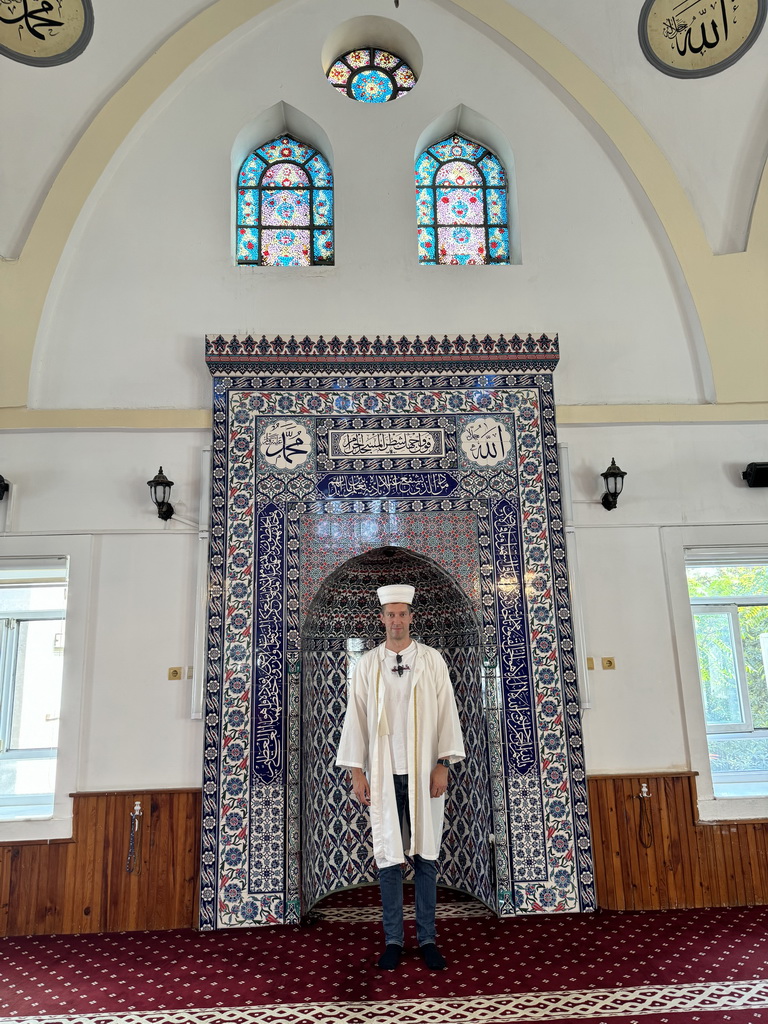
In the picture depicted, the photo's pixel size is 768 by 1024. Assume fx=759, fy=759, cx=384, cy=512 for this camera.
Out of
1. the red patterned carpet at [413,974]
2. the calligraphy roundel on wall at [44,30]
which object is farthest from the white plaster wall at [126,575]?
the calligraphy roundel on wall at [44,30]

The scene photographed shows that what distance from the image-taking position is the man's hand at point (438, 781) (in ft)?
12.3

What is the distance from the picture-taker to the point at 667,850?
4668 millimetres

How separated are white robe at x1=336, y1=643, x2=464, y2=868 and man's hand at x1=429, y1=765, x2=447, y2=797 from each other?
0.10ft

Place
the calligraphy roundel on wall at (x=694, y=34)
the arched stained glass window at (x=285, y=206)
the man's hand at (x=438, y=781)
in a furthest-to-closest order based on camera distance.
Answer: the arched stained glass window at (x=285, y=206)
the calligraphy roundel on wall at (x=694, y=34)
the man's hand at (x=438, y=781)

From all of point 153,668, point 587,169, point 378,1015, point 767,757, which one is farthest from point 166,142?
point 767,757

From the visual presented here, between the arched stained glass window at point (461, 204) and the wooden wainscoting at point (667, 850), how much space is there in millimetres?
3815

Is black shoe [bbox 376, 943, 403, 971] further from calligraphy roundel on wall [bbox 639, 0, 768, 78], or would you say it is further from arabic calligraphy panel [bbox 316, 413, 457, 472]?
calligraphy roundel on wall [bbox 639, 0, 768, 78]

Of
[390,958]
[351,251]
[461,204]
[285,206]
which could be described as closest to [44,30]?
[285,206]

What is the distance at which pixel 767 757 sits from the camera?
5.21 metres

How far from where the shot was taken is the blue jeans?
3562mm

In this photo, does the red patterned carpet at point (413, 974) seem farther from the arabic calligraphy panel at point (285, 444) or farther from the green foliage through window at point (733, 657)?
the arabic calligraphy panel at point (285, 444)

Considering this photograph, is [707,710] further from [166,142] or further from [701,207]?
[166,142]

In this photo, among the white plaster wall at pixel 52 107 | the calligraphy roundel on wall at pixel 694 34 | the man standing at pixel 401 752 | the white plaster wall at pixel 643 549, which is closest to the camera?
the man standing at pixel 401 752

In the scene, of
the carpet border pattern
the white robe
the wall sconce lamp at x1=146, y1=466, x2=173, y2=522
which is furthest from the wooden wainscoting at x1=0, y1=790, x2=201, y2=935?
the wall sconce lamp at x1=146, y1=466, x2=173, y2=522
